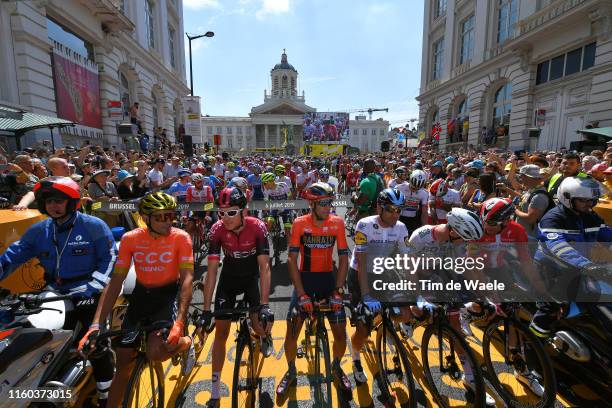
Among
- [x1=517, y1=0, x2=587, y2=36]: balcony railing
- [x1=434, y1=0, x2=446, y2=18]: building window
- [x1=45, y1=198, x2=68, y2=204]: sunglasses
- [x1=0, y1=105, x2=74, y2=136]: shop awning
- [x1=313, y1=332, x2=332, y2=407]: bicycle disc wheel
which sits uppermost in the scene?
[x1=434, y1=0, x2=446, y2=18]: building window

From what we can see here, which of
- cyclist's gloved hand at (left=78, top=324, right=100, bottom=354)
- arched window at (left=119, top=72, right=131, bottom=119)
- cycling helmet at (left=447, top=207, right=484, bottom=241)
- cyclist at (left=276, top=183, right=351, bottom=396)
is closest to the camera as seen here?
cyclist's gloved hand at (left=78, top=324, right=100, bottom=354)

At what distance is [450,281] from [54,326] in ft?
13.7

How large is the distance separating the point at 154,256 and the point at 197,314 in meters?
0.80

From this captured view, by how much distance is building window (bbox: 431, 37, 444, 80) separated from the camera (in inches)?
1534

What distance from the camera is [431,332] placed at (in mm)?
3510

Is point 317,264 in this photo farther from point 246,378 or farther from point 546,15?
point 546,15

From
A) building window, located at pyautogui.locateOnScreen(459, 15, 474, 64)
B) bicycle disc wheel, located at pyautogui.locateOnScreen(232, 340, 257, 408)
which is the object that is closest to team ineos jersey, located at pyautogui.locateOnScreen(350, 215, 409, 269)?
bicycle disc wheel, located at pyautogui.locateOnScreen(232, 340, 257, 408)

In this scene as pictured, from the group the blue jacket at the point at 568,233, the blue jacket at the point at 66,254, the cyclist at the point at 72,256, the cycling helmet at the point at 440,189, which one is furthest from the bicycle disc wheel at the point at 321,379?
the cycling helmet at the point at 440,189

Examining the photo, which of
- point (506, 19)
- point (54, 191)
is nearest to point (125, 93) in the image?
point (54, 191)

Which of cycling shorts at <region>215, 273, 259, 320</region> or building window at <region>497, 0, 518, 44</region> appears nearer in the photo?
cycling shorts at <region>215, 273, 259, 320</region>

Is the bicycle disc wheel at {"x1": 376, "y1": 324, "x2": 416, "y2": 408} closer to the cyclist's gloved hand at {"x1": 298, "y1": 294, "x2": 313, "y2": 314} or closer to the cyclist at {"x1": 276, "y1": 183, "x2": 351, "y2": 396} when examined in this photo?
the cyclist at {"x1": 276, "y1": 183, "x2": 351, "y2": 396}

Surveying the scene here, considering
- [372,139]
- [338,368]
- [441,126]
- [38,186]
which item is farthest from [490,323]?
[372,139]

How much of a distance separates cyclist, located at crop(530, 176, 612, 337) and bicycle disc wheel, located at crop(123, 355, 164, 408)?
422 centimetres

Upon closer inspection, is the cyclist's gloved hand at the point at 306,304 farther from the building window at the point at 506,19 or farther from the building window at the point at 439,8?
the building window at the point at 439,8
